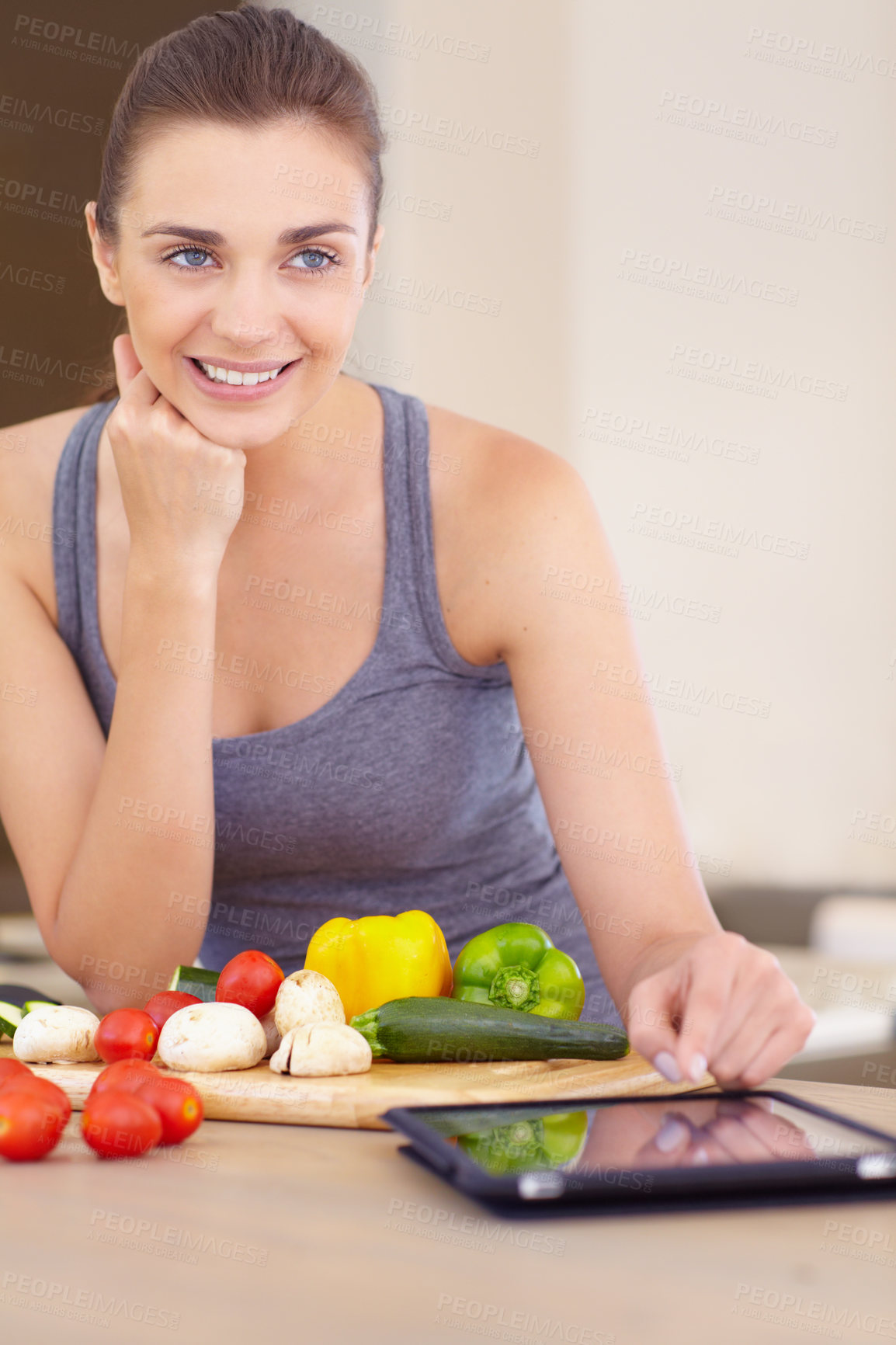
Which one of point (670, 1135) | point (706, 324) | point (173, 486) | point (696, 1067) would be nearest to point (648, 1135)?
point (670, 1135)

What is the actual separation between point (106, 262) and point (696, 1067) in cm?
106

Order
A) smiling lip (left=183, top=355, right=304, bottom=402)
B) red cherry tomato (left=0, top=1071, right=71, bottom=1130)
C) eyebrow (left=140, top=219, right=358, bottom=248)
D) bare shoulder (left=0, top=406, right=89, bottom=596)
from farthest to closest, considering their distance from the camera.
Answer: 1. bare shoulder (left=0, top=406, right=89, bottom=596)
2. smiling lip (left=183, top=355, right=304, bottom=402)
3. eyebrow (left=140, top=219, right=358, bottom=248)
4. red cherry tomato (left=0, top=1071, right=71, bottom=1130)

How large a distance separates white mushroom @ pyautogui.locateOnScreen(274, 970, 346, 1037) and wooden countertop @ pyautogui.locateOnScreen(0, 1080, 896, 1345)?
0.22 m

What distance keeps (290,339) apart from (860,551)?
9.10 ft

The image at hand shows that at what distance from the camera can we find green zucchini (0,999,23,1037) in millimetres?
977

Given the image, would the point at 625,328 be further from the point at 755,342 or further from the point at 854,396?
the point at 854,396

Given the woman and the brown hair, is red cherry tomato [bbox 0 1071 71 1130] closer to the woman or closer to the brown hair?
the woman

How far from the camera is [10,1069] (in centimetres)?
77

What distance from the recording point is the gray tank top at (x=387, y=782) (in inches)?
52.6

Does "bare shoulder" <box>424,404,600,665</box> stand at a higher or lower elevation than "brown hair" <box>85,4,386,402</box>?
lower

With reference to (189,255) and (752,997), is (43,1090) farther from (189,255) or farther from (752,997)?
(189,255)

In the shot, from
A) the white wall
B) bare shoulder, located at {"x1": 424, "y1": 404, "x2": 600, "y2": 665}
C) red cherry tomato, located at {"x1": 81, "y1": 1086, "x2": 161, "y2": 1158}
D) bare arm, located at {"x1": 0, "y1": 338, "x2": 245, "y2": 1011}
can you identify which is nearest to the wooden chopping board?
red cherry tomato, located at {"x1": 81, "y1": 1086, "x2": 161, "y2": 1158}

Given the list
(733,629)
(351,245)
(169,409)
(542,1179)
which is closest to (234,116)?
(351,245)

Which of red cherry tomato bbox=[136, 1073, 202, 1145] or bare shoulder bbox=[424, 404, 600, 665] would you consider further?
bare shoulder bbox=[424, 404, 600, 665]
